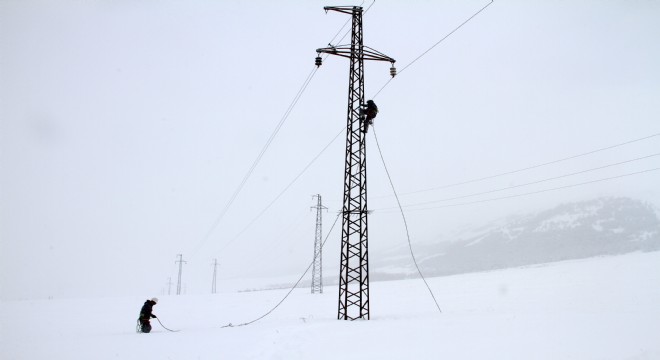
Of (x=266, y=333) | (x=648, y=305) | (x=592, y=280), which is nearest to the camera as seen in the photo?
(x=266, y=333)

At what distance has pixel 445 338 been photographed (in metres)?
10.9

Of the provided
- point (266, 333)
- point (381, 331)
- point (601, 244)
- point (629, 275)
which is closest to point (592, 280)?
point (629, 275)

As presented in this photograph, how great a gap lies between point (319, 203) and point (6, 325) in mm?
31427

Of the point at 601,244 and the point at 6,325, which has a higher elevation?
the point at 601,244

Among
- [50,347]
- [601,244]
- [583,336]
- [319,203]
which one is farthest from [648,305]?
[601,244]

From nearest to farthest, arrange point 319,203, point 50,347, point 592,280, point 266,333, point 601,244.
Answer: point 50,347, point 266,333, point 592,280, point 319,203, point 601,244

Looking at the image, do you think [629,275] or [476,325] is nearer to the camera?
[476,325]

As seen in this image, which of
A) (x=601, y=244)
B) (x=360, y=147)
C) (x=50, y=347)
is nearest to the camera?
(x=50, y=347)

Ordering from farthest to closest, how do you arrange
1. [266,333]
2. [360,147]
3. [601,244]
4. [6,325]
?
1. [601,244]
2. [6,325]
3. [360,147]
4. [266,333]

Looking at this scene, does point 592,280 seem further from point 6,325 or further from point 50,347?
point 6,325

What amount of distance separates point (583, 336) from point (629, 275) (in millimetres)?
27408

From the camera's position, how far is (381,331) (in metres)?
12.7

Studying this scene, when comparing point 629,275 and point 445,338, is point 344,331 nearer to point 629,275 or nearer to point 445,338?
point 445,338

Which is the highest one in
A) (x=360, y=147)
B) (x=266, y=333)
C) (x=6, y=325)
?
(x=360, y=147)
